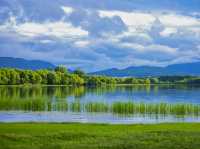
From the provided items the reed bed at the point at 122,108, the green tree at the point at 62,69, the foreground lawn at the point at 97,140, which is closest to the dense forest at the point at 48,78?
the green tree at the point at 62,69

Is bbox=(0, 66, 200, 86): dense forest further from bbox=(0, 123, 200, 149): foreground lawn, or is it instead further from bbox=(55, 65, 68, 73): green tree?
bbox=(0, 123, 200, 149): foreground lawn

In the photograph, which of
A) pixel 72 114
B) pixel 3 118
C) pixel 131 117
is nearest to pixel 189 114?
pixel 131 117

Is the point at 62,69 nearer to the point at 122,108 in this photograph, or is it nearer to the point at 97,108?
the point at 97,108

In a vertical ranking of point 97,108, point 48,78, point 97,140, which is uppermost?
point 48,78

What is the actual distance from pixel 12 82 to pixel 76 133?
121m

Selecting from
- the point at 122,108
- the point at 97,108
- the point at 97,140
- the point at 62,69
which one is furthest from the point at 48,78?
the point at 97,140

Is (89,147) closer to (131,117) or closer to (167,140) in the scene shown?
(167,140)

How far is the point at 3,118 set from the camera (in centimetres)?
3962

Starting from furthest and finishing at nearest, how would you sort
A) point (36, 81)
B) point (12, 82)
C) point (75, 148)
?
point (36, 81) < point (12, 82) < point (75, 148)

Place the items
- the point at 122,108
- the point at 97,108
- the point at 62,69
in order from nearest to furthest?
the point at 122,108 < the point at 97,108 < the point at 62,69

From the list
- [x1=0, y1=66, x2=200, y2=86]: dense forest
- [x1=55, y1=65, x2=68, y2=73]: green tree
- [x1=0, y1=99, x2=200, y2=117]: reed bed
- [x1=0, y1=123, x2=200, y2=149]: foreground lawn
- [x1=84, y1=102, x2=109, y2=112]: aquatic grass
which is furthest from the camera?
[x1=55, y1=65, x2=68, y2=73]: green tree

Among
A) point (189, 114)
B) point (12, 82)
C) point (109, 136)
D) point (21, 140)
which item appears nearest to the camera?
point (21, 140)

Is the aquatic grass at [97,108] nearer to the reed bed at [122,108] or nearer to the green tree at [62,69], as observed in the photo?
the reed bed at [122,108]

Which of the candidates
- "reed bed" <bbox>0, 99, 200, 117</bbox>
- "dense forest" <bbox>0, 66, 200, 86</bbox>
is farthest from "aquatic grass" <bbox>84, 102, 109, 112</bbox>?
"dense forest" <bbox>0, 66, 200, 86</bbox>
